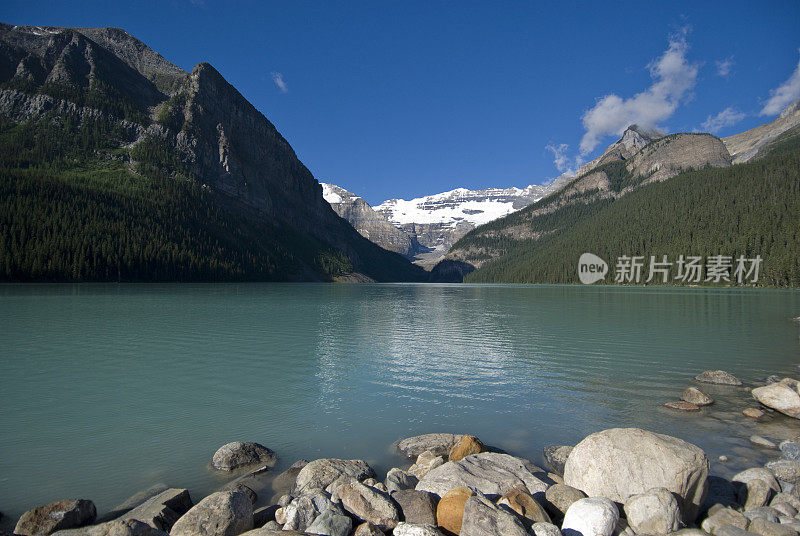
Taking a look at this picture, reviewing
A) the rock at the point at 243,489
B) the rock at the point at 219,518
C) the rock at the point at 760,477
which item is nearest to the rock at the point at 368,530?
the rock at the point at 219,518

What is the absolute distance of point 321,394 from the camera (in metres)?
19.0

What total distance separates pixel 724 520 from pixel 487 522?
465 centimetres

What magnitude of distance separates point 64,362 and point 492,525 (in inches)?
1080

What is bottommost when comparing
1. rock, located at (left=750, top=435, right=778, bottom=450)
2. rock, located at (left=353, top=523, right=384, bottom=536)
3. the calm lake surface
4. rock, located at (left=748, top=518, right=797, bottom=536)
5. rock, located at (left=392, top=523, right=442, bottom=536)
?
the calm lake surface

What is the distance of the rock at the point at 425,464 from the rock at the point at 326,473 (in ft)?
3.66

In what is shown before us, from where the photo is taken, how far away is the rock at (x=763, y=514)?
7785 mm

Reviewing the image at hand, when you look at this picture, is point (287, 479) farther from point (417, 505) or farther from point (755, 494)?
point (755, 494)

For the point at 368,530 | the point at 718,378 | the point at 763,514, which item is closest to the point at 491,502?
the point at 368,530

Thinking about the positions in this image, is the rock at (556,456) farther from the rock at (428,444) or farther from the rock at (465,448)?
the rock at (428,444)

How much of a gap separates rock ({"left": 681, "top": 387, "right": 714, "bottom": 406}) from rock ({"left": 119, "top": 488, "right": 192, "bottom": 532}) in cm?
1818

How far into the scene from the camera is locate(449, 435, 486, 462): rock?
1143 cm

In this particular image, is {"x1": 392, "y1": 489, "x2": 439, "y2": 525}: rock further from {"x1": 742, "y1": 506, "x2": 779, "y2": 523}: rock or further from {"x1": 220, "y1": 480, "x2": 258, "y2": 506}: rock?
{"x1": 742, "y1": 506, "x2": 779, "y2": 523}: rock

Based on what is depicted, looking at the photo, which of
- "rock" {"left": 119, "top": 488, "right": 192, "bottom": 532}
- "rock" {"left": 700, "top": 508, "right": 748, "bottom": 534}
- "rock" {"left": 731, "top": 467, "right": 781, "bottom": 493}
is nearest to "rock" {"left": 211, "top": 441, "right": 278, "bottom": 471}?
"rock" {"left": 119, "top": 488, "right": 192, "bottom": 532}

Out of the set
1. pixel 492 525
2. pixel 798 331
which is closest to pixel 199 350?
pixel 492 525
